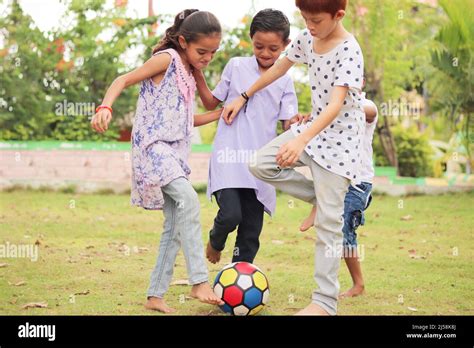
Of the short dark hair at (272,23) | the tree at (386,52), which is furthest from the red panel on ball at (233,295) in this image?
the tree at (386,52)

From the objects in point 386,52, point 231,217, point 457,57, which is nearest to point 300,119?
point 231,217

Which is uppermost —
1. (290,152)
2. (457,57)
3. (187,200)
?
(457,57)

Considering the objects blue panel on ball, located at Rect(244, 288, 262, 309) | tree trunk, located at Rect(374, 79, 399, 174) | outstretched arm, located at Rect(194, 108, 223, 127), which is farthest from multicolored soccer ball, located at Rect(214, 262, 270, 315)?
tree trunk, located at Rect(374, 79, 399, 174)

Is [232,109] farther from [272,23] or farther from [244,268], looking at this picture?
[244,268]

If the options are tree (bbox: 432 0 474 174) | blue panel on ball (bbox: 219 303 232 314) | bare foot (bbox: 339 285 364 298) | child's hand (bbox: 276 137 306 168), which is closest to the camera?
child's hand (bbox: 276 137 306 168)

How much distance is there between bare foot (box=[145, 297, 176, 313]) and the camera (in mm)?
4836

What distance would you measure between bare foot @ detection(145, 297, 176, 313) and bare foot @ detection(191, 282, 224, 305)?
0.29m

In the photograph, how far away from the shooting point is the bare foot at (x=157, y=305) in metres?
4.84

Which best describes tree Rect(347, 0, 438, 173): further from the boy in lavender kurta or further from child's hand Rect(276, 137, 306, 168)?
child's hand Rect(276, 137, 306, 168)

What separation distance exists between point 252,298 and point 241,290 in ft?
0.27

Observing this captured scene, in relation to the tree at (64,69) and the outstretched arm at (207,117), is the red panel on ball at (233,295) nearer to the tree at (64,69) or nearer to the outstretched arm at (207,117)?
the outstretched arm at (207,117)

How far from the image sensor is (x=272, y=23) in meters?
5.00

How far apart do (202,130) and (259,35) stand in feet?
27.3

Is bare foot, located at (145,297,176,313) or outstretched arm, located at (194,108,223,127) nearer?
bare foot, located at (145,297,176,313)
